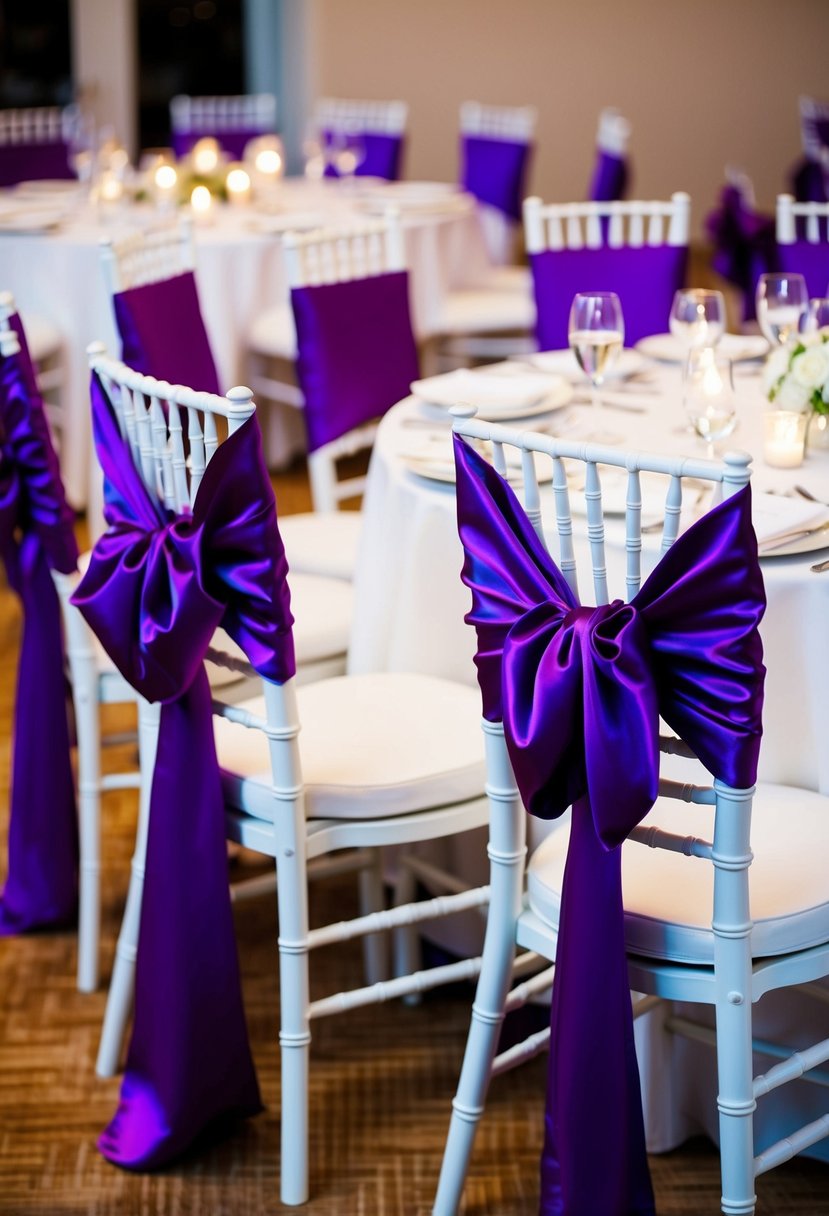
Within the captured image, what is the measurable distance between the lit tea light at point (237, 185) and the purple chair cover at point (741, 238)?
185 centimetres

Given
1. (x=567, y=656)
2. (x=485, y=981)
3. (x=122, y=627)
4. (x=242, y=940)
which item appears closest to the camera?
(x=567, y=656)

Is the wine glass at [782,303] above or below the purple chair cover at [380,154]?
below

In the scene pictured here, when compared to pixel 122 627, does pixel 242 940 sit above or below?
below

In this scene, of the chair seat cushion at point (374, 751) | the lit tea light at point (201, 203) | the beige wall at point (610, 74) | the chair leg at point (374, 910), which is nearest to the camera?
the chair seat cushion at point (374, 751)

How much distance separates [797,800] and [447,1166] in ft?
2.12

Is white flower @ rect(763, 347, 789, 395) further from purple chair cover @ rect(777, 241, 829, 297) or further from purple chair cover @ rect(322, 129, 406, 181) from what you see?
purple chair cover @ rect(322, 129, 406, 181)

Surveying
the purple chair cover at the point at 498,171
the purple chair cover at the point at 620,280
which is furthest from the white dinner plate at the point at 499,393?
the purple chair cover at the point at 498,171

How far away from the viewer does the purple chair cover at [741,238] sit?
15.0ft

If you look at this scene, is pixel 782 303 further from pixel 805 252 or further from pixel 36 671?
pixel 36 671

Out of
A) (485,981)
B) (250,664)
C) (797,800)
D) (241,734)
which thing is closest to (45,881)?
(241,734)

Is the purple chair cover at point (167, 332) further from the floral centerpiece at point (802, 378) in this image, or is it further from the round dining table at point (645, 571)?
the floral centerpiece at point (802, 378)

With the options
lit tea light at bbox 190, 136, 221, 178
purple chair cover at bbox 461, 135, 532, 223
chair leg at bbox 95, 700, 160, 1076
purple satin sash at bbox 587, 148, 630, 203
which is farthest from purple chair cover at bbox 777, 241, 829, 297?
purple chair cover at bbox 461, 135, 532, 223

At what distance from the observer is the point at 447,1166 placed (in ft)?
6.43

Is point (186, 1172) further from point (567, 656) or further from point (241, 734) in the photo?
point (567, 656)
